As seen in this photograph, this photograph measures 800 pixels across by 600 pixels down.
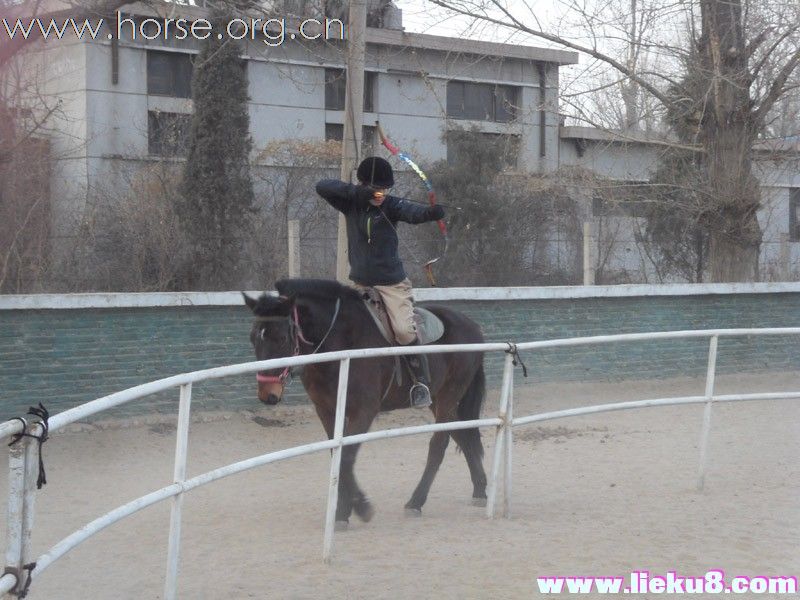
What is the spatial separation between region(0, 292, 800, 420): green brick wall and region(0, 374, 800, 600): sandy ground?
20.1 inches

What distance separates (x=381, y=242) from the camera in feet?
22.4

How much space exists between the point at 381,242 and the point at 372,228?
134 millimetres

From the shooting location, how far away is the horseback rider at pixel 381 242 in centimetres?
671

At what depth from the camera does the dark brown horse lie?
6133 millimetres

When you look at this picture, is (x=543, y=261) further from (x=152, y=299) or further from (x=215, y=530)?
(x=215, y=530)

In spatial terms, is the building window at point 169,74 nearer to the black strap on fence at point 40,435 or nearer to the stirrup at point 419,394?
the stirrup at point 419,394

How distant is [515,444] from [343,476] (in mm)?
4164

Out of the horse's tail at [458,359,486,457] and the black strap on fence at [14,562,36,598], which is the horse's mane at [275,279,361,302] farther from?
the black strap on fence at [14,562,36,598]

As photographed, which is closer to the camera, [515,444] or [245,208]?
[515,444]

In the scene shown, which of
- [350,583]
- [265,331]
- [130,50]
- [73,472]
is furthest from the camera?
[130,50]

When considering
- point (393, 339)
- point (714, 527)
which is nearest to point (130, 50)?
point (393, 339)

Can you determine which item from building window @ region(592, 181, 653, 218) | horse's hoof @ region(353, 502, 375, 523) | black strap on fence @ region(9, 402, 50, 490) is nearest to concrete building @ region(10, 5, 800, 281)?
building window @ region(592, 181, 653, 218)

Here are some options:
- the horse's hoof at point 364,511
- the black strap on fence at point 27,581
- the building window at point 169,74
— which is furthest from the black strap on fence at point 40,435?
the building window at point 169,74

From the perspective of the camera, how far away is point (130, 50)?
2089 cm
